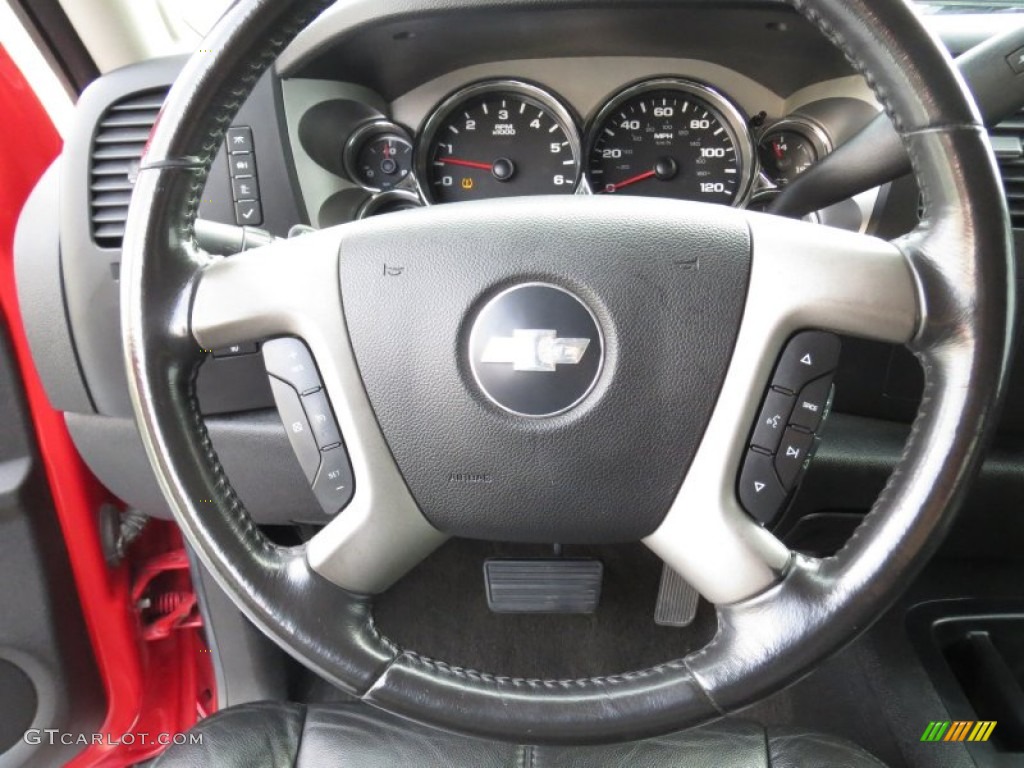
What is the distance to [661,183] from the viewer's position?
1203 mm

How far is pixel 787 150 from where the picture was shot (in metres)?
1.19

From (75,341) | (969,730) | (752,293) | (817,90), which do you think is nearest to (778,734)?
(969,730)

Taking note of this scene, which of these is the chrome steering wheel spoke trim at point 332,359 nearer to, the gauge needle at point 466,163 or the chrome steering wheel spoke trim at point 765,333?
the chrome steering wheel spoke trim at point 765,333

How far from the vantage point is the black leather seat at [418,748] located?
2.92 feet

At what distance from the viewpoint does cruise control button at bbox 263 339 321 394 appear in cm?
73

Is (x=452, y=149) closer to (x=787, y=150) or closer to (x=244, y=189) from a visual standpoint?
(x=244, y=189)

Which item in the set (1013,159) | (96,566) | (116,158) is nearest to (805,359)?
(1013,159)

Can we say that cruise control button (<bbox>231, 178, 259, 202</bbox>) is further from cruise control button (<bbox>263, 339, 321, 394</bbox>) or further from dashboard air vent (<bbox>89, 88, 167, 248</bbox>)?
cruise control button (<bbox>263, 339, 321, 394</bbox>)

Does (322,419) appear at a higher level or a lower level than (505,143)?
lower

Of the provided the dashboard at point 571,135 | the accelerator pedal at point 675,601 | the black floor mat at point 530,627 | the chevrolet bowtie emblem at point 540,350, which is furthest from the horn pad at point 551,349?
the black floor mat at point 530,627

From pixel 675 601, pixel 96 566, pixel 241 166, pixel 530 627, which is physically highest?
pixel 241 166

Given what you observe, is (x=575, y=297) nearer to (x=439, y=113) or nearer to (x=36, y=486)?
(x=439, y=113)

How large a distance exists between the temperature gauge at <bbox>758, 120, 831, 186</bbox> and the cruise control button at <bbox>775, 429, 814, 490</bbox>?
1.91 ft

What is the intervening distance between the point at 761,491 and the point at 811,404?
8 cm
